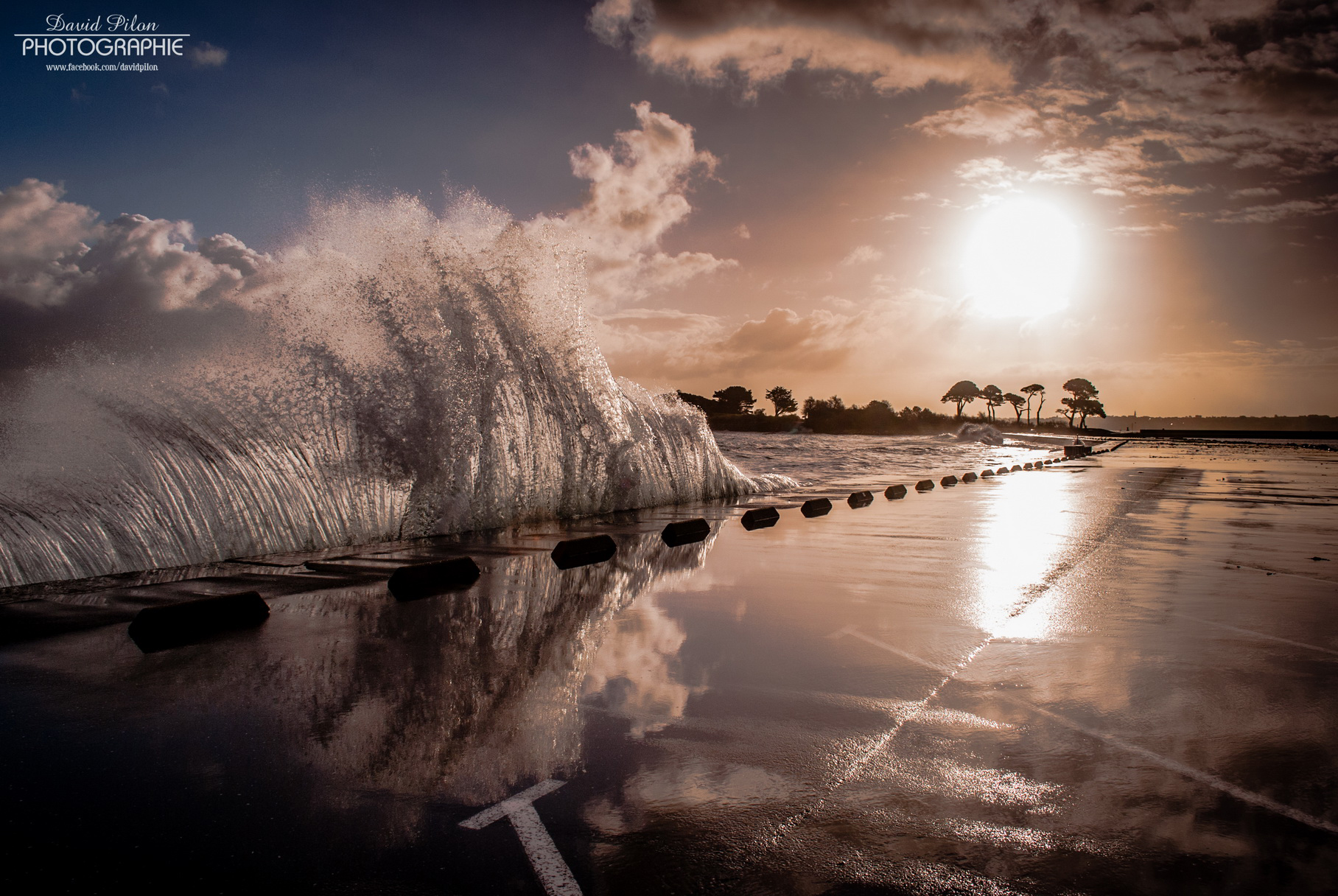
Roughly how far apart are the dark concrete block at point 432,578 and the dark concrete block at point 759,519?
4588 mm

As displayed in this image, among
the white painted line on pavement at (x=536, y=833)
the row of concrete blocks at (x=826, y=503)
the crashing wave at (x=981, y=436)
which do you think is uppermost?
the crashing wave at (x=981, y=436)

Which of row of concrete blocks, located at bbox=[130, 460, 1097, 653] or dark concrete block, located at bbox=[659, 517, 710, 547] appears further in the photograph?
dark concrete block, located at bbox=[659, 517, 710, 547]

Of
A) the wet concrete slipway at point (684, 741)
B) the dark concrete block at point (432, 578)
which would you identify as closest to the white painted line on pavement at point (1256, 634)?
the wet concrete slipway at point (684, 741)

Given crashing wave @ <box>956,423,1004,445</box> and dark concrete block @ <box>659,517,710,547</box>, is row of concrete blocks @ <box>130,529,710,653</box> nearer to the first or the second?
dark concrete block @ <box>659,517,710,547</box>

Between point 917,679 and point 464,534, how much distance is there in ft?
23.8

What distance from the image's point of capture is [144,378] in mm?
8242

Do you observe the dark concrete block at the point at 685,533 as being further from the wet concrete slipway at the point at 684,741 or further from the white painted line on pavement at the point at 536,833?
the white painted line on pavement at the point at 536,833

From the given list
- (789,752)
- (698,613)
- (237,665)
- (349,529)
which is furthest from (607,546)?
(789,752)

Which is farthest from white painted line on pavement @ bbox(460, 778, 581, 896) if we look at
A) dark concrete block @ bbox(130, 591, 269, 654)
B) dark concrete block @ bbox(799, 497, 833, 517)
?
dark concrete block @ bbox(799, 497, 833, 517)

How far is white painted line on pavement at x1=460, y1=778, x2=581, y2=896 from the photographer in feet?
6.57

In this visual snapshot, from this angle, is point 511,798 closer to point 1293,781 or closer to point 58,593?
point 1293,781

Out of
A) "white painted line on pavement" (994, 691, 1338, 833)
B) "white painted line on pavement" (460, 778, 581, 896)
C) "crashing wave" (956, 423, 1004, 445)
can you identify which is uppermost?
"crashing wave" (956, 423, 1004, 445)

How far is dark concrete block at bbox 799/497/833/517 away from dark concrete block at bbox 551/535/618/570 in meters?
4.91

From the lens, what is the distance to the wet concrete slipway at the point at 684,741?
6.98 feet
